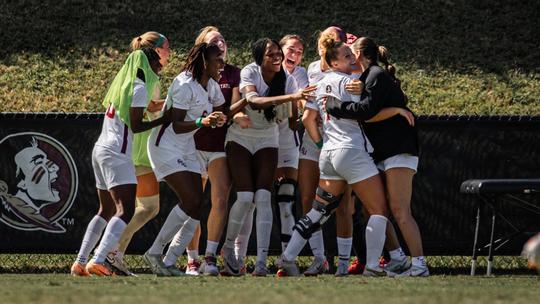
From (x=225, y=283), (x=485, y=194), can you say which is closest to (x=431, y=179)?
(x=485, y=194)

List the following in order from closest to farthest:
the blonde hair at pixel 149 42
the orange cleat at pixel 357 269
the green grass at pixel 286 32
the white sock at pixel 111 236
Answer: the white sock at pixel 111 236, the blonde hair at pixel 149 42, the orange cleat at pixel 357 269, the green grass at pixel 286 32

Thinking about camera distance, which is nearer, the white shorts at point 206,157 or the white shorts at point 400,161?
the white shorts at point 400,161

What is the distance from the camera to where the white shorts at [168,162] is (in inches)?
406

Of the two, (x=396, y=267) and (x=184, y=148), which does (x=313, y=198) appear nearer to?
(x=396, y=267)

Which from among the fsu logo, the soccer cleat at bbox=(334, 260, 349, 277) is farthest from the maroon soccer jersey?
the fsu logo

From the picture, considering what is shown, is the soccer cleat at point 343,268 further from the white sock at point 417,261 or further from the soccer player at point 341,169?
the white sock at point 417,261

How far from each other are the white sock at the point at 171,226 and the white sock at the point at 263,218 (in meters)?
0.76

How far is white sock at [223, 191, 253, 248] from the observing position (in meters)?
10.8

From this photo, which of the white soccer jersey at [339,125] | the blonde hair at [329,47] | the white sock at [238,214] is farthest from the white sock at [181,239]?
the blonde hair at [329,47]

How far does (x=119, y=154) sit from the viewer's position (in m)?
10.1

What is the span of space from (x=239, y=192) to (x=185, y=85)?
3.62 ft

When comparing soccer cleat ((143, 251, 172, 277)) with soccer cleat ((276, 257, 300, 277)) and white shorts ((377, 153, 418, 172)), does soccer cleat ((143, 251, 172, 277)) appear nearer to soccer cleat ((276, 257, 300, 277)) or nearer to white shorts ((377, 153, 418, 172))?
soccer cleat ((276, 257, 300, 277))

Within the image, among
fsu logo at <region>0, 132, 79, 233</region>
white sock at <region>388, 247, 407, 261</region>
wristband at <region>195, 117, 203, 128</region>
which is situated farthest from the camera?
fsu logo at <region>0, 132, 79, 233</region>

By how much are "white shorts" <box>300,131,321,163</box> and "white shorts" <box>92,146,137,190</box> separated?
1.79m
